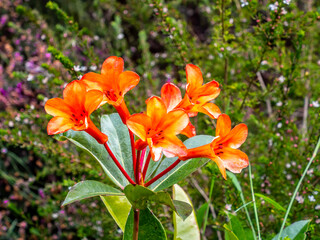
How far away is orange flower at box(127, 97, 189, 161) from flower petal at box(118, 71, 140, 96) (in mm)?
88

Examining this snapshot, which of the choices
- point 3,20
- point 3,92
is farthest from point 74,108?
point 3,20

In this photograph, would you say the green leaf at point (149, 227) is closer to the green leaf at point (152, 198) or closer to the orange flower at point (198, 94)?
the green leaf at point (152, 198)

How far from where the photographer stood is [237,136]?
0.95 meters

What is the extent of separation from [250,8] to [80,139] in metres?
1.08

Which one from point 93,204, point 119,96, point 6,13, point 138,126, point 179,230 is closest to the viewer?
point 138,126

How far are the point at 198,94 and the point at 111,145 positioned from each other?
1.09 feet

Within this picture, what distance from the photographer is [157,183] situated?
3.46 ft

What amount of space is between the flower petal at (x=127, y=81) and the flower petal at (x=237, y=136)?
Answer: 0.29m

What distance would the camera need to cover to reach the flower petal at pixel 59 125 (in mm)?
846

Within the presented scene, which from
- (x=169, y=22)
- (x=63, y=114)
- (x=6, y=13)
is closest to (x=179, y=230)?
(x=63, y=114)

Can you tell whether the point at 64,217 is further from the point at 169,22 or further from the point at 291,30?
the point at 291,30

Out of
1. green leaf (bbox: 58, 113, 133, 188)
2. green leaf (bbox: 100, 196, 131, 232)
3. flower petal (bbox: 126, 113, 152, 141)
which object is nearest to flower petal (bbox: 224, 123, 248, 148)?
flower petal (bbox: 126, 113, 152, 141)

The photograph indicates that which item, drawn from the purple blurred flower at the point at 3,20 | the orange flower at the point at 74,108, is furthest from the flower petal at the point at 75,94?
the purple blurred flower at the point at 3,20

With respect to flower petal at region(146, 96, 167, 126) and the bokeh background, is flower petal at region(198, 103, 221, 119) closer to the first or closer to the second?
flower petal at region(146, 96, 167, 126)
